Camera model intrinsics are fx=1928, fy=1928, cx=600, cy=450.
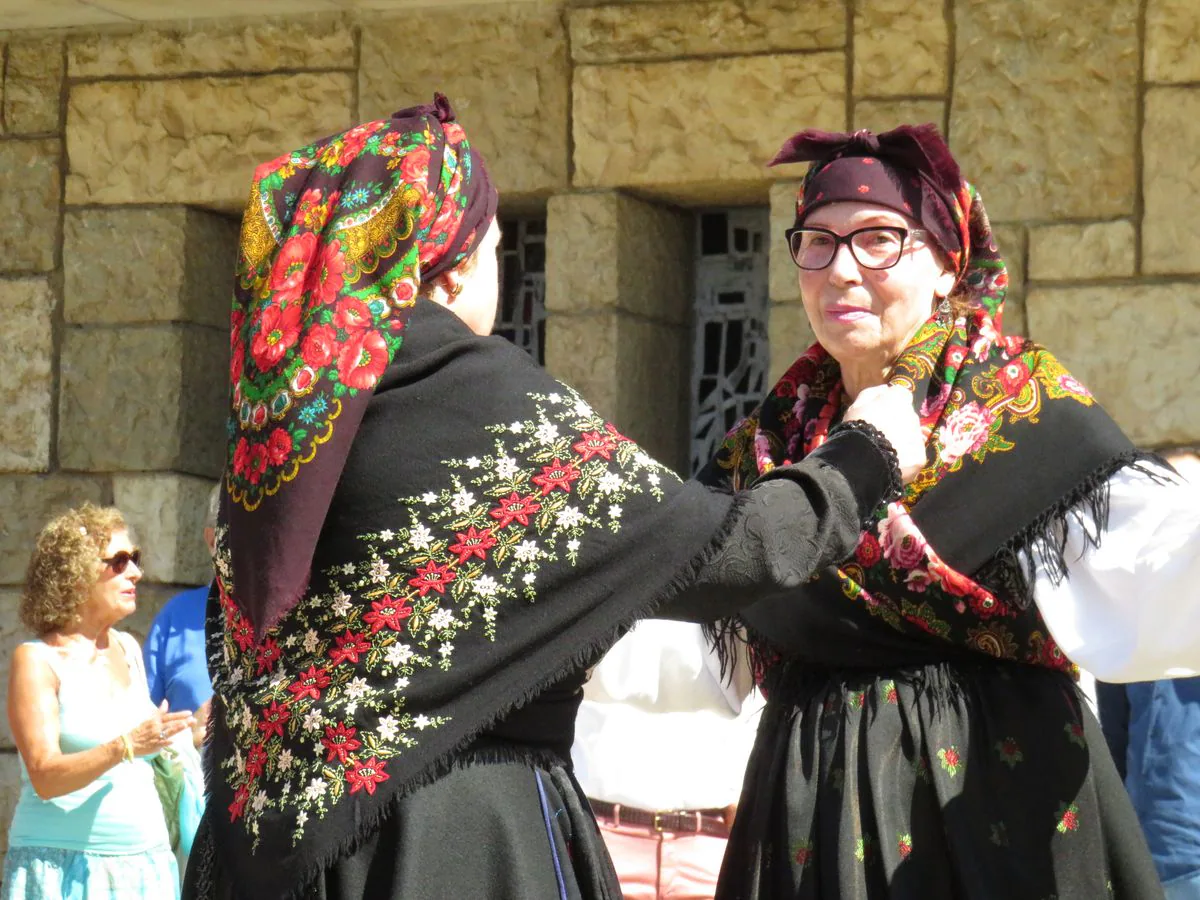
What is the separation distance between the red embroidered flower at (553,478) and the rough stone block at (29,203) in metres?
3.89

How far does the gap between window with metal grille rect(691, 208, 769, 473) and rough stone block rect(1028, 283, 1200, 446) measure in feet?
2.97

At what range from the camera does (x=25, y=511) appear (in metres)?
5.80

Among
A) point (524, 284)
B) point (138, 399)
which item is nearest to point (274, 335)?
point (524, 284)

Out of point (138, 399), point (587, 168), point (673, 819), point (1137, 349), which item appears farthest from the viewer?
point (138, 399)

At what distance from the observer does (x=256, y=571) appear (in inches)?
89.9

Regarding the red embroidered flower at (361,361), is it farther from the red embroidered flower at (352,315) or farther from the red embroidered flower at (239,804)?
the red embroidered flower at (239,804)

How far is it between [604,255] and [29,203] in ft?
5.99

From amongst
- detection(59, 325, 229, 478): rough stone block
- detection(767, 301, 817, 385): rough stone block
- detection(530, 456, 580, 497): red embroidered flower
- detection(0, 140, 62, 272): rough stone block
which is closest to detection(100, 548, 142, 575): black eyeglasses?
detection(59, 325, 229, 478): rough stone block

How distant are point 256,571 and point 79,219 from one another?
12.4 ft

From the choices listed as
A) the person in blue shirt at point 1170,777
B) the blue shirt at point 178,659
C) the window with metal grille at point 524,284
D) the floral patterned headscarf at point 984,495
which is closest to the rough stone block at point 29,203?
the blue shirt at point 178,659

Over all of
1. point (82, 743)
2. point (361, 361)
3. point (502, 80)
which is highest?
point (502, 80)

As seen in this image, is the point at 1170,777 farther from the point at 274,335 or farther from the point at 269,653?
the point at 274,335

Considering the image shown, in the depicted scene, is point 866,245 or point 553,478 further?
point 866,245

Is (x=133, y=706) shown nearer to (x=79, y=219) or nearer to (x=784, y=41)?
(x=79, y=219)
